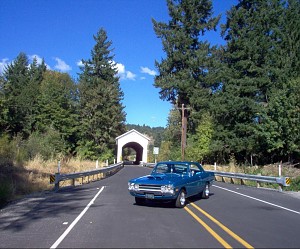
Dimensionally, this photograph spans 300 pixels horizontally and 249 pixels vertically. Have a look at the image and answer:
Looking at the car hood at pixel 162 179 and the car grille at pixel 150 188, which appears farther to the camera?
the car hood at pixel 162 179

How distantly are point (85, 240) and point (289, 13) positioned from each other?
130 ft

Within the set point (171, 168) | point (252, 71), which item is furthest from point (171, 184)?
point (252, 71)

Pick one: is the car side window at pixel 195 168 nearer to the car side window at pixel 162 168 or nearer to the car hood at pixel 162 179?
the car side window at pixel 162 168

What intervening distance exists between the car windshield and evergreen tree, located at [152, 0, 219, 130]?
37.7 m

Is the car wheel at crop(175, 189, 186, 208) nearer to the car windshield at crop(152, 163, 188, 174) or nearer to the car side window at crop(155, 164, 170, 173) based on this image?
the car windshield at crop(152, 163, 188, 174)

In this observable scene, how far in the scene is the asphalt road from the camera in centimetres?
734

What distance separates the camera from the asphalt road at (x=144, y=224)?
24.1 feet

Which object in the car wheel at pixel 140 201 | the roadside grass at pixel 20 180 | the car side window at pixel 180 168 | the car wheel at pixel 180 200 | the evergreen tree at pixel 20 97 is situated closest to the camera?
the car wheel at pixel 180 200

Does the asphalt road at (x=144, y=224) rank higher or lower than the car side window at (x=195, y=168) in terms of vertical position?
lower

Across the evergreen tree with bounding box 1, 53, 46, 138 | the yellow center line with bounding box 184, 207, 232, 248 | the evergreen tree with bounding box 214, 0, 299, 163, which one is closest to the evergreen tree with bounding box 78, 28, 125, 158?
the evergreen tree with bounding box 1, 53, 46, 138

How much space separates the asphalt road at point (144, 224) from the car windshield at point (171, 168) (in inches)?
52.0

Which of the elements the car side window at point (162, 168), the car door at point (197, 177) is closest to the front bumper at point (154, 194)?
the car side window at point (162, 168)

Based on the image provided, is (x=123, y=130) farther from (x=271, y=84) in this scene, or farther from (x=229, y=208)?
(x=229, y=208)

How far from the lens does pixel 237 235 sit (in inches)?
316
